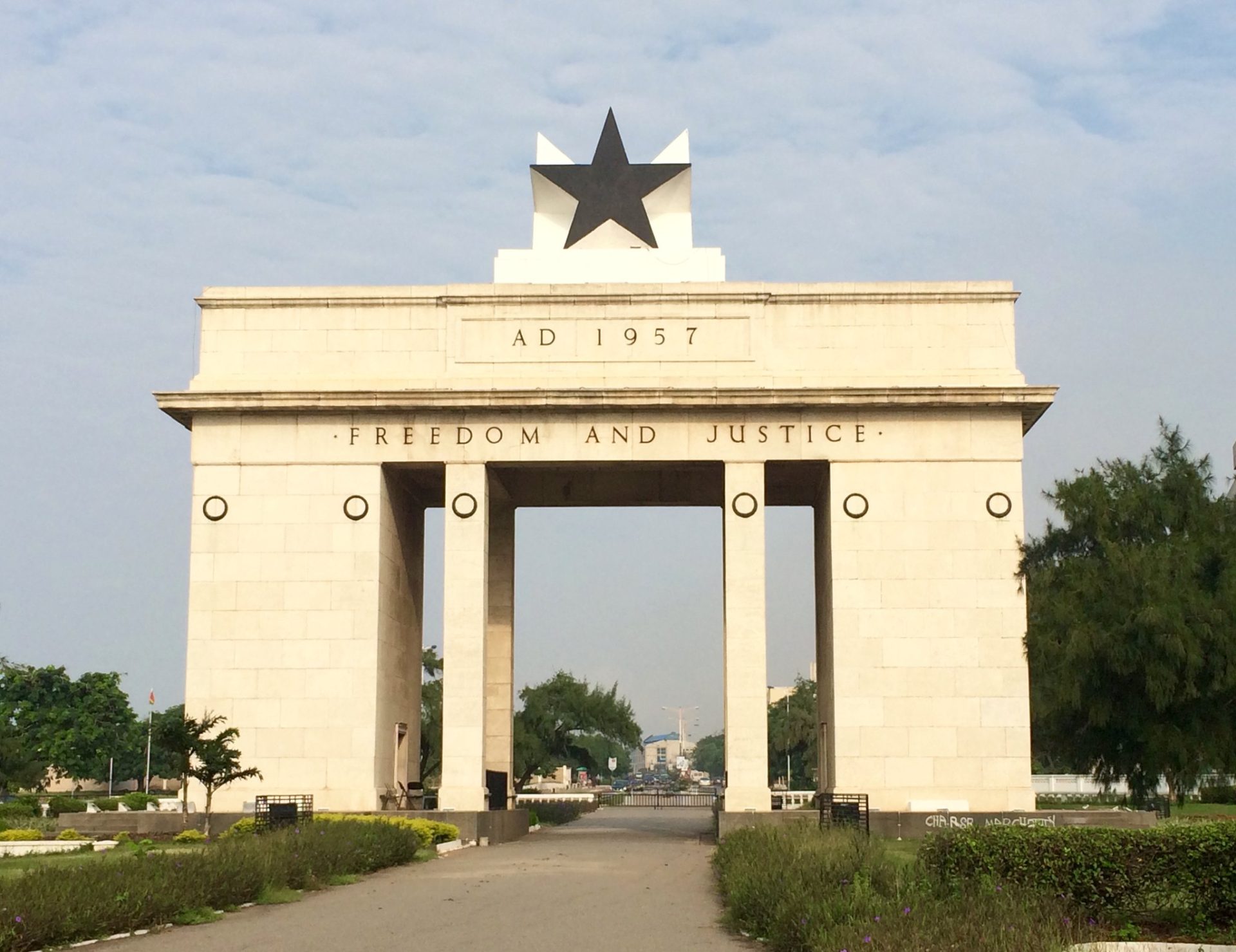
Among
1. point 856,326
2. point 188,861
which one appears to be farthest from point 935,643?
point 188,861

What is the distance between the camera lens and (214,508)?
3812 cm

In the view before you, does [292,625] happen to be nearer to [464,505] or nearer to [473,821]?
[464,505]

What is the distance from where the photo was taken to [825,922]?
15.1 meters

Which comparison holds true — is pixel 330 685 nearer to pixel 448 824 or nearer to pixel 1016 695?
pixel 448 824

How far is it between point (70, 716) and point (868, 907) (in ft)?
315

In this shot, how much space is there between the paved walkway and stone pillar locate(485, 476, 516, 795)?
1124 cm

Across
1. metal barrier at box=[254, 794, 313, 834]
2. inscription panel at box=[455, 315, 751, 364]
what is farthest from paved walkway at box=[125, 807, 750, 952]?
inscription panel at box=[455, 315, 751, 364]

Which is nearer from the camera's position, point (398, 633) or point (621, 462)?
point (621, 462)

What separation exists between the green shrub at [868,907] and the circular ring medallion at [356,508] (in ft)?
61.9

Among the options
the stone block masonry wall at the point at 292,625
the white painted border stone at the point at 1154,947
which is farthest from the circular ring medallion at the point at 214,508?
the white painted border stone at the point at 1154,947

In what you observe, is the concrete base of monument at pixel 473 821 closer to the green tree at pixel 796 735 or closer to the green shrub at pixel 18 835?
the green shrub at pixel 18 835

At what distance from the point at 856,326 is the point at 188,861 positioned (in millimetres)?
24279

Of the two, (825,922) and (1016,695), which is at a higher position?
(1016,695)

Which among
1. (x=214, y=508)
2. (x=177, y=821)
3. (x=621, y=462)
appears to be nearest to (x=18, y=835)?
(x=177, y=821)
